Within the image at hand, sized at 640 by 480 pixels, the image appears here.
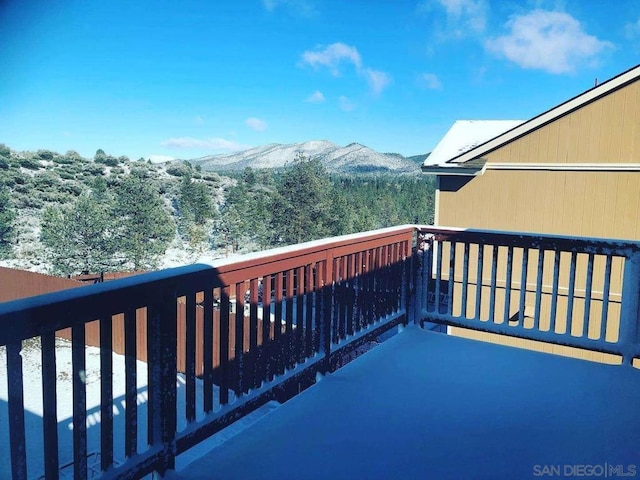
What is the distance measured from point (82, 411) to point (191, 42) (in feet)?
109

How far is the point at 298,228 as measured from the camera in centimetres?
3148

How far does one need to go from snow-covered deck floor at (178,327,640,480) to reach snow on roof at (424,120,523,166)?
627 cm

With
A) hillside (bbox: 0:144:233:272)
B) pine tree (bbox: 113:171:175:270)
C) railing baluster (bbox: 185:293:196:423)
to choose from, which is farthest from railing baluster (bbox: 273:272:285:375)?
pine tree (bbox: 113:171:175:270)

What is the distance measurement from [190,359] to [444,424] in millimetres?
1256

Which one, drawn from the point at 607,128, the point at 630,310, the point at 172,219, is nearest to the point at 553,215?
the point at 607,128

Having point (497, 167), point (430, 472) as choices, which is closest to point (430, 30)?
point (497, 167)

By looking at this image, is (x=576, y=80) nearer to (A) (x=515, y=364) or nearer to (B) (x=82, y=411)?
(A) (x=515, y=364)

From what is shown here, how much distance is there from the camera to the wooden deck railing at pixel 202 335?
1390 mm

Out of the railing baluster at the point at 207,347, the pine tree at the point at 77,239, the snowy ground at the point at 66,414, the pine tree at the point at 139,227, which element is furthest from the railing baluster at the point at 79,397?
the pine tree at the point at 139,227

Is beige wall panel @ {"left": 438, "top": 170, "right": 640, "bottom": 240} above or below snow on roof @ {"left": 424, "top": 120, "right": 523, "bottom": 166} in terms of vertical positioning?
below

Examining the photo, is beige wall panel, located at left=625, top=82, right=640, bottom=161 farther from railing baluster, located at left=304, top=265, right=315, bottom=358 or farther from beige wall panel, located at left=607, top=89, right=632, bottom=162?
railing baluster, located at left=304, top=265, right=315, bottom=358

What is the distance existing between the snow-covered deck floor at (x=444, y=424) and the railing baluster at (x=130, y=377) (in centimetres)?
30

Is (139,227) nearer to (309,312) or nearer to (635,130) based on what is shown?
(635,130)

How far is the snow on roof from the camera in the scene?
9320 mm
